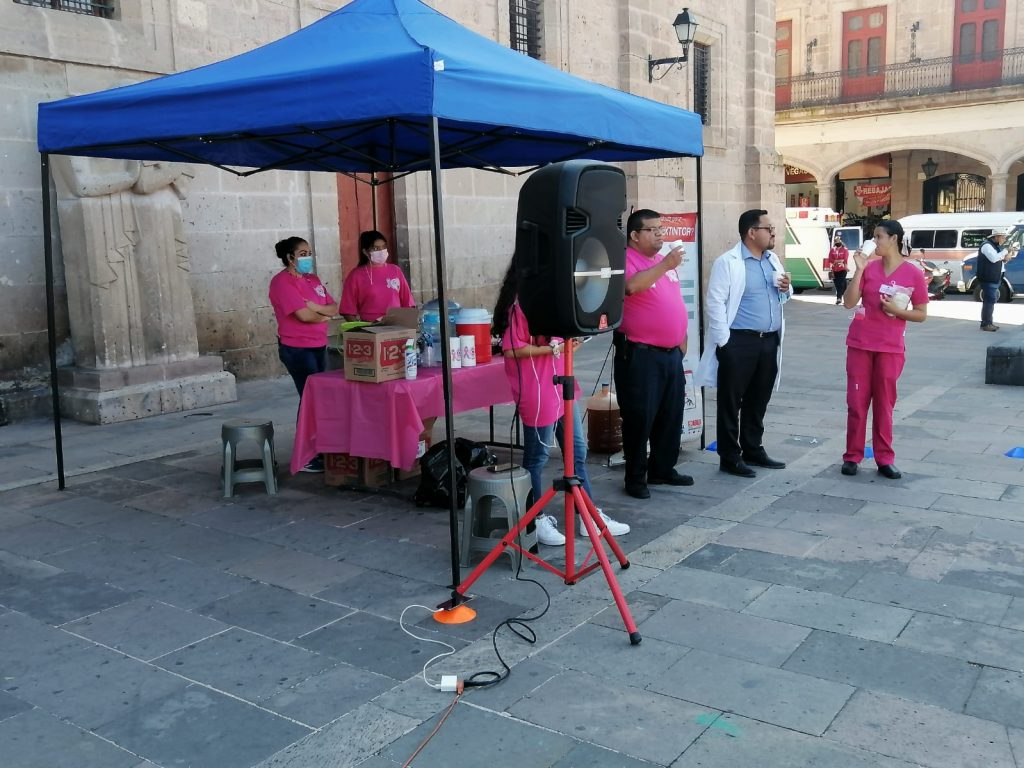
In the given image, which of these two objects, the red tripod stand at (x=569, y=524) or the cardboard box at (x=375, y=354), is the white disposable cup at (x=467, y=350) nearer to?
the cardboard box at (x=375, y=354)

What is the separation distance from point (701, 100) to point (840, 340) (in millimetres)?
7099

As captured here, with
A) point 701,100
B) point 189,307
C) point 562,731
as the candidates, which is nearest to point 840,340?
point 701,100

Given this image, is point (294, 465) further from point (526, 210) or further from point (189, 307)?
point (189, 307)

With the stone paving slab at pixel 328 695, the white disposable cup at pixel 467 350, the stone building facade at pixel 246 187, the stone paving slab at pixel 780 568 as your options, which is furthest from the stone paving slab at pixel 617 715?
the stone building facade at pixel 246 187

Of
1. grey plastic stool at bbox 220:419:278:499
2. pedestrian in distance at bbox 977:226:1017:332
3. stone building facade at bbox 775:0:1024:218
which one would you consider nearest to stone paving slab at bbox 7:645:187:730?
grey plastic stool at bbox 220:419:278:499

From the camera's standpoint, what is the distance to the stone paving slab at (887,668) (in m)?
3.35

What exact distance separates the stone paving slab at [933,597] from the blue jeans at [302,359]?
3.89 metres

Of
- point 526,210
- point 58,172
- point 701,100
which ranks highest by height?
point 701,100

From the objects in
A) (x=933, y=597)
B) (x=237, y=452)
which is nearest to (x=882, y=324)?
(x=933, y=597)

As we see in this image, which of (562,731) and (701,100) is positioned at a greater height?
(701,100)

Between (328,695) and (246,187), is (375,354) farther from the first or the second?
(246,187)

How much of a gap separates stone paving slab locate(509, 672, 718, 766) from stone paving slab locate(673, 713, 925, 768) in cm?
6

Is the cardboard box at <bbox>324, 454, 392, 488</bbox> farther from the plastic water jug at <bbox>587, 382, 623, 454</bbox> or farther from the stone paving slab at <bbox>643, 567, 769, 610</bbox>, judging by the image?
the stone paving slab at <bbox>643, 567, 769, 610</bbox>

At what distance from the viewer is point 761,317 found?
6207 millimetres
